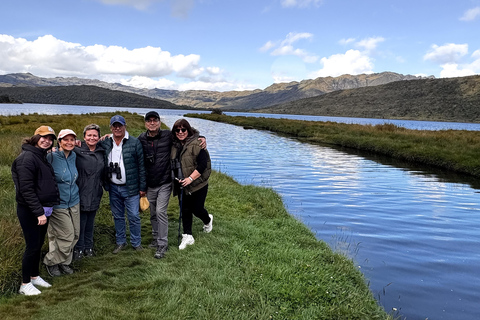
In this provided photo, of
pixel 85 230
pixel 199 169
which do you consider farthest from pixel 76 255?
pixel 199 169

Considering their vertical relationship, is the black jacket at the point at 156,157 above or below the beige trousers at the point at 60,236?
above

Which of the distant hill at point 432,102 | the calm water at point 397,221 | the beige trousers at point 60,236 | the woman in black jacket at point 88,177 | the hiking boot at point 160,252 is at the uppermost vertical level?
the distant hill at point 432,102

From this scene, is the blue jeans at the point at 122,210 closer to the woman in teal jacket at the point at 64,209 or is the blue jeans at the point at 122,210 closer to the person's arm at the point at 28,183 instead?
the woman in teal jacket at the point at 64,209

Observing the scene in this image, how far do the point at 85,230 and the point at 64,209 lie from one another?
1.18 metres

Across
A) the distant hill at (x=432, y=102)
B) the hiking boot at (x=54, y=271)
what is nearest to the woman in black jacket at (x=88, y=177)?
the hiking boot at (x=54, y=271)

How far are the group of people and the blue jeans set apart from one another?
0.02 meters

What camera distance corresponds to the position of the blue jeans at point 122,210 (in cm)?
726

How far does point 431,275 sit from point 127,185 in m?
7.44

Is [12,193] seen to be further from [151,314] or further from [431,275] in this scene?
[431,275]

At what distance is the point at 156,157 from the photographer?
7238 mm

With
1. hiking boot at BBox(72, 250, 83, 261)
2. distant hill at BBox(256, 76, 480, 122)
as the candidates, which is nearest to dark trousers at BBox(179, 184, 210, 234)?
hiking boot at BBox(72, 250, 83, 261)

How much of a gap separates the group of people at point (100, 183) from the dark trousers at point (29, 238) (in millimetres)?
14

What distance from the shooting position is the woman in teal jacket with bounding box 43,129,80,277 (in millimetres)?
6109

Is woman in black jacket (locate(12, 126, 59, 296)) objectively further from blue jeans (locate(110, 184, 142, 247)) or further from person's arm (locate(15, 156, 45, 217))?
blue jeans (locate(110, 184, 142, 247))
